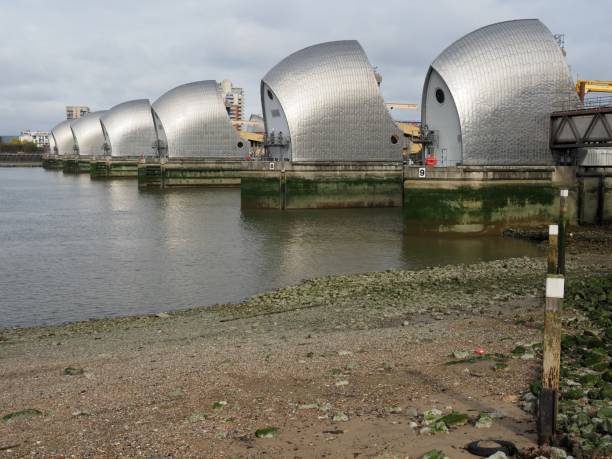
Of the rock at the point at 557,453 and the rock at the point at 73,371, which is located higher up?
the rock at the point at 557,453

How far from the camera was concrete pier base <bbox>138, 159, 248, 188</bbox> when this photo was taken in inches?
2174

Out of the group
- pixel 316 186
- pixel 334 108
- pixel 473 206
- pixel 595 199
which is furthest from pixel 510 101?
pixel 334 108

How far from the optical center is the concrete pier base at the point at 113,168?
73000mm

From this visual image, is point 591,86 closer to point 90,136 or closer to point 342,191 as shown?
point 342,191

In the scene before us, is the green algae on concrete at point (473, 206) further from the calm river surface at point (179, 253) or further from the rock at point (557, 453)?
the rock at point (557, 453)

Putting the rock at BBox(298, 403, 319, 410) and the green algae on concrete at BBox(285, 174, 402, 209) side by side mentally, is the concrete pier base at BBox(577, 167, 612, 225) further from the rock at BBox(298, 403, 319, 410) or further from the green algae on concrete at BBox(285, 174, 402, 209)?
the rock at BBox(298, 403, 319, 410)

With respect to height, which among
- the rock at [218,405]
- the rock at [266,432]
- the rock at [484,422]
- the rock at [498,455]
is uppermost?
the rock at [498,455]

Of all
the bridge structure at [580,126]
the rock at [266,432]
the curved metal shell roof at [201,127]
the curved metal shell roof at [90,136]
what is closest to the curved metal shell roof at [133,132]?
the curved metal shell roof at [201,127]

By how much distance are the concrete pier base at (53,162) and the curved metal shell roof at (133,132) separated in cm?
2903

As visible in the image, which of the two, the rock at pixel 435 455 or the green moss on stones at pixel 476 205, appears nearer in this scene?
the rock at pixel 435 455

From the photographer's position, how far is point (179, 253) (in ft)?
71.1

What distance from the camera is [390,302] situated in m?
12.6

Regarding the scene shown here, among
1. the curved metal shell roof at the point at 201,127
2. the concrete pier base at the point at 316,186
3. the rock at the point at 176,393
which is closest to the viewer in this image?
the rock at the point at 176,393

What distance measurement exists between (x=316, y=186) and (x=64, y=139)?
280ft
